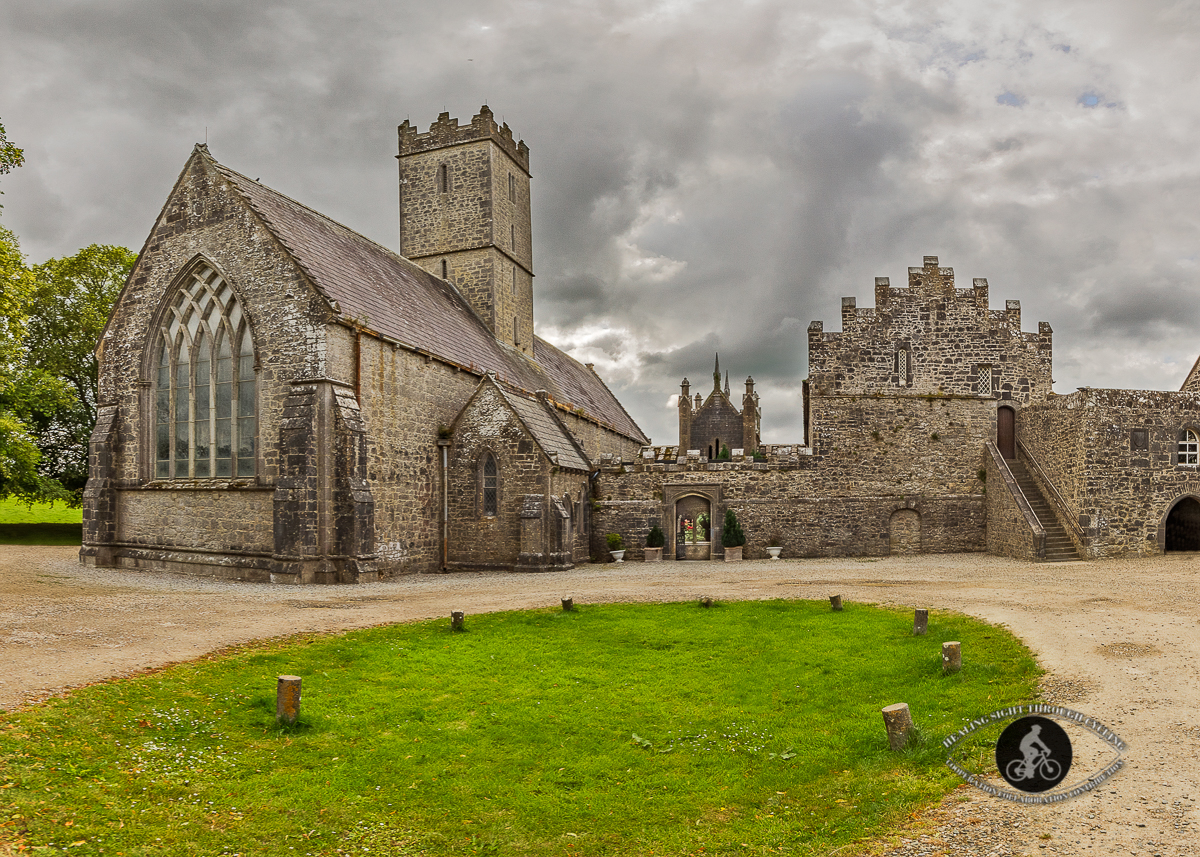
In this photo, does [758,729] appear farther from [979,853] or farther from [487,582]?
[487,582]

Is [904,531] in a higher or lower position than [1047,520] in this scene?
lower

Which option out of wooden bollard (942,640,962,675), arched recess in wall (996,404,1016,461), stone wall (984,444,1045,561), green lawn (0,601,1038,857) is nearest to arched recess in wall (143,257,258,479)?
green lawn (0,601,1038,857)

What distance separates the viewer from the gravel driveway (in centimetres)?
545

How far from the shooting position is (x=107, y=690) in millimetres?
8523

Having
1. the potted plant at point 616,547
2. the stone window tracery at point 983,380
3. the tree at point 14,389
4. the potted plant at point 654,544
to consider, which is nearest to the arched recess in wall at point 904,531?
the stone window tracery at point 983,380

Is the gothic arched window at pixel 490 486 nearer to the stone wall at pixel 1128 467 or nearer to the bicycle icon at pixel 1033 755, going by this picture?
the stone wall at pixel 1128 467

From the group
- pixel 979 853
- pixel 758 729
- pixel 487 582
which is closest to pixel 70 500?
pixel 487 582

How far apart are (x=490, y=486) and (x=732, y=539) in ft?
28.9

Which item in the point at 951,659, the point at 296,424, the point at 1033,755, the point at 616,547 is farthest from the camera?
the point at 616,547

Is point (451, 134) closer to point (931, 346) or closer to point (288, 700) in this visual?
point (931, 346)

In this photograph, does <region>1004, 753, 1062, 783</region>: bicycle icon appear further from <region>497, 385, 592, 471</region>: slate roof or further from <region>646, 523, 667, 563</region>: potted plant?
<region>646, 523, 667, 563</region>: potted plant

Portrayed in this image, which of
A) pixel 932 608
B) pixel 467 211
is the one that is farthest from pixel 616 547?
pixel 467 211

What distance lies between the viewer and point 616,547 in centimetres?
2681

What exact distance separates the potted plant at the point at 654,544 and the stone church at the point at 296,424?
222 cm
